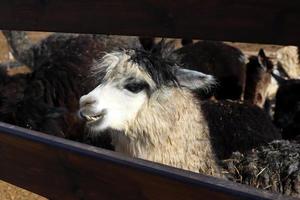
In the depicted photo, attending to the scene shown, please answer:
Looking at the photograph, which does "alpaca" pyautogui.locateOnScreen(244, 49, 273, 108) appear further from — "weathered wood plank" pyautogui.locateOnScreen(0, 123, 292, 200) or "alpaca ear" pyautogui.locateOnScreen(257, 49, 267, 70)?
"weathered wood plank" pyautogui.locateOnScreen(0, 123, 292, 200)

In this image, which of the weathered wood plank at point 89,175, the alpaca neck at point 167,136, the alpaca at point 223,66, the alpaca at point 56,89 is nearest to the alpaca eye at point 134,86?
the alpaca neck at point 167,136

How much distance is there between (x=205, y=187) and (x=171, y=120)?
70.9 inches

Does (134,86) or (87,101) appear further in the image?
(134,86)

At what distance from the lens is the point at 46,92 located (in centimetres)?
516

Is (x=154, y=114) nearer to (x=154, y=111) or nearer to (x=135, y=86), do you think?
(x=154, y=111)

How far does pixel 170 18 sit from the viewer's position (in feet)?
6.36

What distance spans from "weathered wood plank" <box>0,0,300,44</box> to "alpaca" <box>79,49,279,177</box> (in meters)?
0.69

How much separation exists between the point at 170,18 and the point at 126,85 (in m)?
1.20

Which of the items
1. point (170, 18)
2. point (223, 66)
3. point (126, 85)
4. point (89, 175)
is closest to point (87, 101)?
point (126, 85)

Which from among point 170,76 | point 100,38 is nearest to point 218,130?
point 170,76

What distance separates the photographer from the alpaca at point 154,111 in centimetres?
307

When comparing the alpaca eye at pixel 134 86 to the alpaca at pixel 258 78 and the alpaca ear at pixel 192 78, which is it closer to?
the alpaca ear at pixel 192 78

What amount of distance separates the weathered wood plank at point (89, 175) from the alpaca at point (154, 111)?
1010 mm

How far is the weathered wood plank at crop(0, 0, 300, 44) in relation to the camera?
63.4 inches
